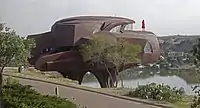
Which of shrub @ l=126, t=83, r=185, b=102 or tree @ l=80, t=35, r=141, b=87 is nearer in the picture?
shrub @ l=126, t=83, r=185, b=102

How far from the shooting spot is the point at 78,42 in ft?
128

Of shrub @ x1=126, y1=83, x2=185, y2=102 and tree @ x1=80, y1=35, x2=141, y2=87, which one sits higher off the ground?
tree @ x1=80, y1=35, x2=141, y2=87

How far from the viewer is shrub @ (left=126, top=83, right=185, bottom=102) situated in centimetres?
1436

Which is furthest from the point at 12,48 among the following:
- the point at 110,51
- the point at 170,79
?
the point at 110,51

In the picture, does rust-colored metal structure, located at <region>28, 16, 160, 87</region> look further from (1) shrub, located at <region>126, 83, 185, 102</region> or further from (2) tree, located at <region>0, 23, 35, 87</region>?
(2) tree, located at <region>0, 23, 35, 87</region>

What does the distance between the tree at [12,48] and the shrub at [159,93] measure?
4932 mm

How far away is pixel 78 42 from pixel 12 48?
25.9m

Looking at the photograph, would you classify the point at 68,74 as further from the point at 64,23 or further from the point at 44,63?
the point at 64,23

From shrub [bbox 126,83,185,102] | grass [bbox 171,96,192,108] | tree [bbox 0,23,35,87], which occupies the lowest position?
grass [bbox 171,96,192,108]

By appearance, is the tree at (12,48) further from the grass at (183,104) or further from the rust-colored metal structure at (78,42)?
the rust-colored metal structure at (78,42)

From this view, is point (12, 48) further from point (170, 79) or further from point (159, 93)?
point (170, 79)

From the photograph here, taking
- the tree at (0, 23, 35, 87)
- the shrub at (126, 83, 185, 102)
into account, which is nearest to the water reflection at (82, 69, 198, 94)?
the shrub at (126, 83, 185, 102)

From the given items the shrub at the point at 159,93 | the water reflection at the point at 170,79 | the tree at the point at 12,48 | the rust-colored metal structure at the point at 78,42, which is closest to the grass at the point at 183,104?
the shrub at the point at 159,93

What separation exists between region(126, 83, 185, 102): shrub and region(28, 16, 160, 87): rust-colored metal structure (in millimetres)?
20579
